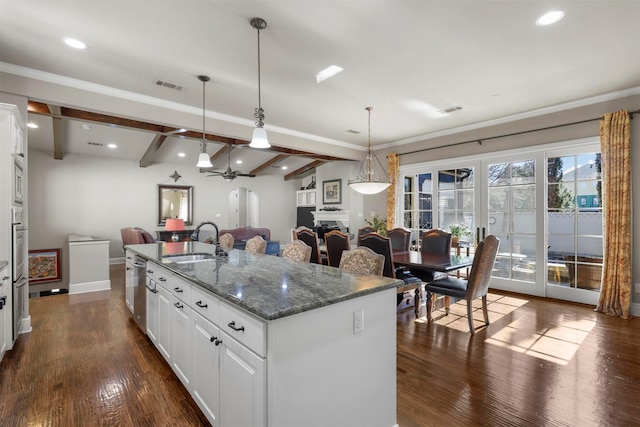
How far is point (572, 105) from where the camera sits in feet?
13.8

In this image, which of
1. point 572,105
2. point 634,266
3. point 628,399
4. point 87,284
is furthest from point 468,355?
point 87,284

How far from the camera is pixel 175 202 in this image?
8898 millimetres

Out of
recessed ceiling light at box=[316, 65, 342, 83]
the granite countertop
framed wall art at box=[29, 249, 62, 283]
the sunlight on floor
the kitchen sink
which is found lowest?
the sunlight on floor

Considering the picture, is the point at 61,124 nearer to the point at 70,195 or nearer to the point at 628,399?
the point at 70,195

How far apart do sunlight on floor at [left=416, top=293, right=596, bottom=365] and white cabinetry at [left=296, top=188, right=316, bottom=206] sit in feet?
22.0

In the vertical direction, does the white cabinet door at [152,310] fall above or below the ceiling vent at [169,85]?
below

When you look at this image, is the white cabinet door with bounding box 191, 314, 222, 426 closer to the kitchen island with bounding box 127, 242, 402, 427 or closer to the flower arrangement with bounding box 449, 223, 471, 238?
the kitchen island with bounding box 127, 242, 402, 427

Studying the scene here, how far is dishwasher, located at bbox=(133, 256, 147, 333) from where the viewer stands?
2.90 m

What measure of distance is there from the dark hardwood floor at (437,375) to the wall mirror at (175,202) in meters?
5.31

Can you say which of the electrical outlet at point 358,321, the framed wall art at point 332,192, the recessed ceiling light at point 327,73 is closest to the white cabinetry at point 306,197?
the framed wall art at point 332,192

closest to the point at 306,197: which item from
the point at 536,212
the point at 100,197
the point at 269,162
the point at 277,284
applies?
the point at 269,162

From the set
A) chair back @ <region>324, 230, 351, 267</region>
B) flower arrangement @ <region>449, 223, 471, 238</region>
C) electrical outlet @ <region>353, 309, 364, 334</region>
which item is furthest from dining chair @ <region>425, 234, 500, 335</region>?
flower arrangement @ <region>449, 223, 471, 238</region>

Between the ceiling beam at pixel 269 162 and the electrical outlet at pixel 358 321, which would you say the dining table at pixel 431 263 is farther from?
the ceiling beam at pixel 269 162

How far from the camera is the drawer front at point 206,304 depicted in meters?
1.60
